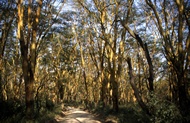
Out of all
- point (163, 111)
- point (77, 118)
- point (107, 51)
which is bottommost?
point (77, 118)

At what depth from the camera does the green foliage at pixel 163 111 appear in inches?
255

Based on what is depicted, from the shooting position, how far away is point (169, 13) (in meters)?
12.7

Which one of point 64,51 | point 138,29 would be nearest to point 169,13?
point 138,29

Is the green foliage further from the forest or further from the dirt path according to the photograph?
the dirt path

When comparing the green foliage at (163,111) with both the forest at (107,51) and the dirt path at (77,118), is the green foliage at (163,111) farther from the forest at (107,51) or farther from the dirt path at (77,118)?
the dirt path at (77,118)

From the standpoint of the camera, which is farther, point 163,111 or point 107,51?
point 107,51

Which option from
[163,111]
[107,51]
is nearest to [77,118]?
[107,51]

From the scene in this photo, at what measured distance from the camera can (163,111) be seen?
6.71 meters

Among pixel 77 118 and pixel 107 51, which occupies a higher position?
pixel 107 51

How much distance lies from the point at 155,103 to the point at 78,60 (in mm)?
22841

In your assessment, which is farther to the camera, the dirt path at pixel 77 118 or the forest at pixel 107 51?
the dirt path at pixel 77 118

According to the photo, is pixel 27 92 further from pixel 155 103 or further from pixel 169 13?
pixel 169 13

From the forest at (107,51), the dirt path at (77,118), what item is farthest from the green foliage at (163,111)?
the dirt path at (77,118)

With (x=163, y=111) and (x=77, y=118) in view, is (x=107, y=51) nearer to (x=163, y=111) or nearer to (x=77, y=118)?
(x=77, y=118)
